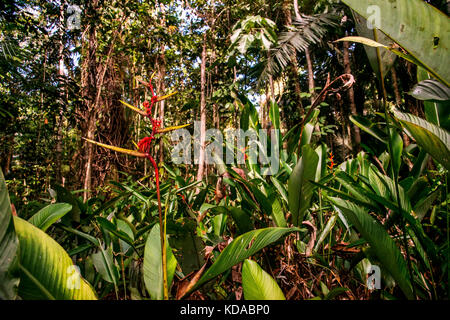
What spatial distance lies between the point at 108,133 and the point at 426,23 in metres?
3.04

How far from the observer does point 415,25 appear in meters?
0.36

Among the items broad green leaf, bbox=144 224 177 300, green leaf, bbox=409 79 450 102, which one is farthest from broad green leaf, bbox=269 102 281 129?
Answer: broad green leaf, bbox=144 224 177 300

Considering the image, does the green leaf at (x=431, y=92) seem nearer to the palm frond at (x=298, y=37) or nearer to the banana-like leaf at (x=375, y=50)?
the banana-like leaf at (x=375, y=50)

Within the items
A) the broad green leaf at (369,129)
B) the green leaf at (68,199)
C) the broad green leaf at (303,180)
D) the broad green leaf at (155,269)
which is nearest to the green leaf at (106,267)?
the broad green leaf at (155,269)

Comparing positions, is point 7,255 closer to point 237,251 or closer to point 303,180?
point 237,251

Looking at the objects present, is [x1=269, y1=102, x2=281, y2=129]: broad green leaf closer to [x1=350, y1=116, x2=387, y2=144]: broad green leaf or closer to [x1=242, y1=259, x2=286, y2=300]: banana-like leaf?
[x1=350, y1=116, x2=387, y2=144]: broad green leaf

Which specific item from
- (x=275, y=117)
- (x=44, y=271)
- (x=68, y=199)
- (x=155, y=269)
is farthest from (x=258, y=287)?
(x=275, y=117)

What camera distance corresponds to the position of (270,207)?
61cm

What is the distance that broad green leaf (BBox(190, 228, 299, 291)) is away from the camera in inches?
14.0

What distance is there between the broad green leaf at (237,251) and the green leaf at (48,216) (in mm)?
302

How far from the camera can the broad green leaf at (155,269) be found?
37 cm

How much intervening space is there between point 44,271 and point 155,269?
0.15 m
